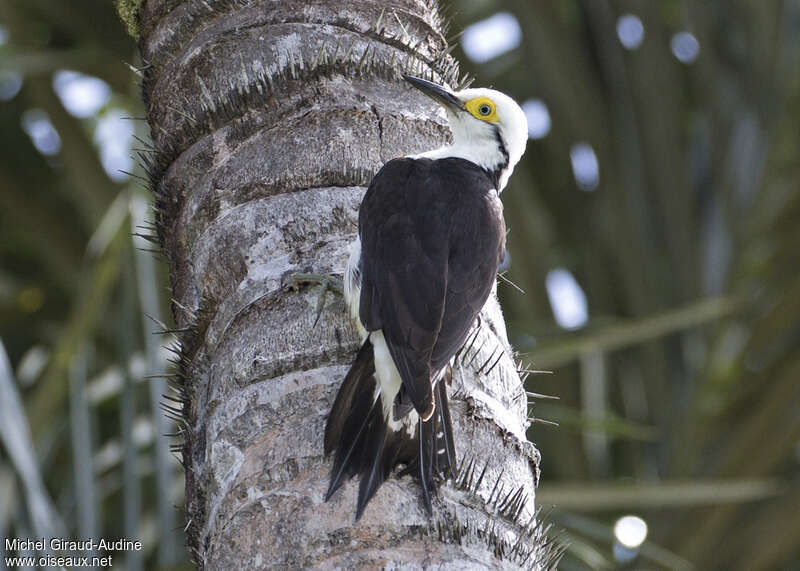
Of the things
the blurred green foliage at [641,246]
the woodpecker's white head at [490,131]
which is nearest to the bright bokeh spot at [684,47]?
the blurred green foliage at [641,246]

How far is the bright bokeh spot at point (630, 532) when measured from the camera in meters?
3.95

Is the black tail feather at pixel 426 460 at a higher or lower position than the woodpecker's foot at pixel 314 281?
lower

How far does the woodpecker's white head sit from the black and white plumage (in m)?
0.13

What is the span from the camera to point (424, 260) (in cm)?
310

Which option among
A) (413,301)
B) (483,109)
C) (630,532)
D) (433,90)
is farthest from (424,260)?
(630,532)

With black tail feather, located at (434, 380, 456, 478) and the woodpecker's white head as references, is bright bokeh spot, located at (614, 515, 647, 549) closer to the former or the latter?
the woodpecker's white head

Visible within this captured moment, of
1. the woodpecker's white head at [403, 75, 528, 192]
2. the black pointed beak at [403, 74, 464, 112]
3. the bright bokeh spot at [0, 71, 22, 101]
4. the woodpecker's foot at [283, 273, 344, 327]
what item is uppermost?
the bright bokeh spot at [0, 71, 22, 101]

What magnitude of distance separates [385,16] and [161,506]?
1.47 metres

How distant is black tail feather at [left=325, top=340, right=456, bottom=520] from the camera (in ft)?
7.42

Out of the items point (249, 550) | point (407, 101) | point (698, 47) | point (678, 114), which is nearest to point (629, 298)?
point (678, 114)

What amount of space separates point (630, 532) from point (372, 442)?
6.70ft

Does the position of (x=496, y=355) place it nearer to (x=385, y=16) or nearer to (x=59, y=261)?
(x=385, y=16)

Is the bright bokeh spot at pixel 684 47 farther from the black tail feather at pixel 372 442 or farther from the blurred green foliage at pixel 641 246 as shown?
the black tail feather at pixel 372 442

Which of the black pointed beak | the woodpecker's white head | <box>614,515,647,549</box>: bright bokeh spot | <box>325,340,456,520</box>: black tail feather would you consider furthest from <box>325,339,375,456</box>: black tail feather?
<box>614,515,647,549</box>: bright bokeh spot
